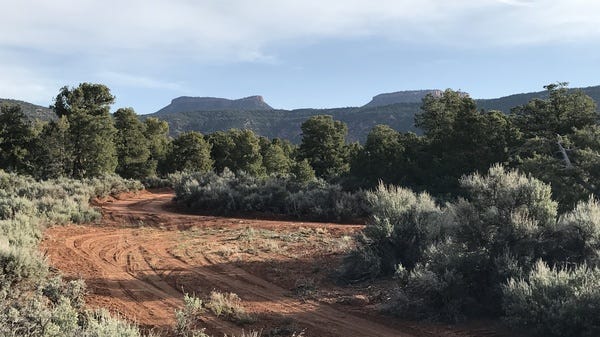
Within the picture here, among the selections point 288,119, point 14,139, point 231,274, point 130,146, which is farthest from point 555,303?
point 288,119

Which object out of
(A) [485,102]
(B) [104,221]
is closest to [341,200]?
(B) [104,221]

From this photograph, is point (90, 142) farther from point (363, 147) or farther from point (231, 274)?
point (231, 274)

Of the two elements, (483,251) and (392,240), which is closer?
(483,251)

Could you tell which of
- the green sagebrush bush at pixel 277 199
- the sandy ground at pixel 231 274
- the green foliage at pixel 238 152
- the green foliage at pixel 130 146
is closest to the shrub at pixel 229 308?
the sandy ground at pixel 231 274

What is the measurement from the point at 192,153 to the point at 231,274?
38.7 metres

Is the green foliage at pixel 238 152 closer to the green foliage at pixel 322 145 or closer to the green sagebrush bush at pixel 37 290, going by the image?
the green foliage at pixel 322 145

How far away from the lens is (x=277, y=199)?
76.1ft

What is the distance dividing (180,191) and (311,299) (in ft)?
60.2

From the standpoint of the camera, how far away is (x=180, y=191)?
84.5 feet

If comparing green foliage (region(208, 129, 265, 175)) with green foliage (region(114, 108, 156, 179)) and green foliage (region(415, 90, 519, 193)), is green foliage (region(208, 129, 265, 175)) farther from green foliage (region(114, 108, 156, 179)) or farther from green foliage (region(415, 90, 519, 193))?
green foliage (region(415, 90, 519, 193))

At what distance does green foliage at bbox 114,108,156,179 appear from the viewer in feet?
144

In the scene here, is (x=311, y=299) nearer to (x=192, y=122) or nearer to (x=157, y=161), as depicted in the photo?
(x=157, y=161)

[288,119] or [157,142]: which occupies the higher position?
[288,119]

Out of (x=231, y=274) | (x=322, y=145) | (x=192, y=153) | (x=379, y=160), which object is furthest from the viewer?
(x=192, y=153)
